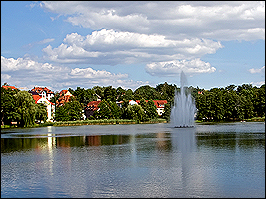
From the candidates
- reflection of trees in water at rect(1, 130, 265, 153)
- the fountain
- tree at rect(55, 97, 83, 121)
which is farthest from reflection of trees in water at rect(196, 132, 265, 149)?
tree at rect(55, 97, 83, 121)

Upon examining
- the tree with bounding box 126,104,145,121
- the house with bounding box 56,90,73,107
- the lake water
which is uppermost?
the house with bounding box 56,90,73,107

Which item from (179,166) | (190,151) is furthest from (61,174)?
(190,151)

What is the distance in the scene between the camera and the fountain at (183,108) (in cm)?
6656

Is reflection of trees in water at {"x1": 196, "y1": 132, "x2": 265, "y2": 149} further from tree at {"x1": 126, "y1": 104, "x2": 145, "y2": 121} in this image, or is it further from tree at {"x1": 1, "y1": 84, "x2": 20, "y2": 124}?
tree at {"x1": 126, "y1": 104, "x2": 145, "y2": 121}

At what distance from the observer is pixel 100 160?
24594 mm

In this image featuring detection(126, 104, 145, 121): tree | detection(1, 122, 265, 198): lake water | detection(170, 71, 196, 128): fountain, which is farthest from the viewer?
detection(126, 104, 145, 121): tree

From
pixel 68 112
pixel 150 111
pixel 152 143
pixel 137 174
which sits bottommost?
pixel 137 174

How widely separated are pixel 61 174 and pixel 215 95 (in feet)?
330

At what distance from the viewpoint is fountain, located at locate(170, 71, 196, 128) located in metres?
66.6

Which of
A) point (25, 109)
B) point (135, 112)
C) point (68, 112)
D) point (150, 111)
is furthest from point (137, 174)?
point (150, 111)

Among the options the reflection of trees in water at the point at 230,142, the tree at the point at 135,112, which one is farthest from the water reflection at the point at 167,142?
the tree at the point at 135,112

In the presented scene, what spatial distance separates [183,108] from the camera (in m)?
67.1

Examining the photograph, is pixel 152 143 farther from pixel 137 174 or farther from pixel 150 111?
pixel 150 111

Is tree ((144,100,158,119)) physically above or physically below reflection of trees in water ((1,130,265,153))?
above
